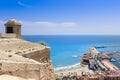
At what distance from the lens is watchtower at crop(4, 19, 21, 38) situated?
69.8 feet

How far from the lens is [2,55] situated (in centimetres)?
1235

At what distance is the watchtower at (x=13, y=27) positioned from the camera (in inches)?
838

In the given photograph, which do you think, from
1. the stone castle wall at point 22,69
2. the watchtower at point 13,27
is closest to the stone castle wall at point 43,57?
the stone castle wall at point 22,69

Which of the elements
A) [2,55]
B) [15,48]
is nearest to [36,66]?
[2,55]

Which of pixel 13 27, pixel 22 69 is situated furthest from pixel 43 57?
pixel 13 27

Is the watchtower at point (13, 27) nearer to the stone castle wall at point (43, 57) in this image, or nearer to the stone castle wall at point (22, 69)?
the stone castle wall at point (43, 57)

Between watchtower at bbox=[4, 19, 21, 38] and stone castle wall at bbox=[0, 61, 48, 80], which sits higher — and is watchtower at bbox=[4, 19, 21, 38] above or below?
above

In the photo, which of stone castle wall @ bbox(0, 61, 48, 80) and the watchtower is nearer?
stone castle wall @ bbox(0, 61, 48, 80)

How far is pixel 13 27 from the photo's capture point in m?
21.6

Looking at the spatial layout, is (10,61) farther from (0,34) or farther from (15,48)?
(0,34)

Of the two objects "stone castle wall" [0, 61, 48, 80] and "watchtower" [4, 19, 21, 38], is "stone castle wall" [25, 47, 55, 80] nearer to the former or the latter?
"stone castle wall" [0, 61, 48, 80]

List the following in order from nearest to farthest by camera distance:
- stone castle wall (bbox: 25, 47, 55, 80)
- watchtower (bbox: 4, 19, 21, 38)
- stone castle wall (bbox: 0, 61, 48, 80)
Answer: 1. stone castle wall (bbox: 0, 61, 48, 80)
2. stone castle wall (bbox: 25, 47, 55, 80)
3. watchtower (bbox: 4, 19, 21, 38)

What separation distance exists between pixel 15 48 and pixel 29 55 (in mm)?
2274

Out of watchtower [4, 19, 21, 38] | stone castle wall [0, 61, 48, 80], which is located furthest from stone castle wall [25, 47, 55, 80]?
watchtower [4, 19, 21, 38]
